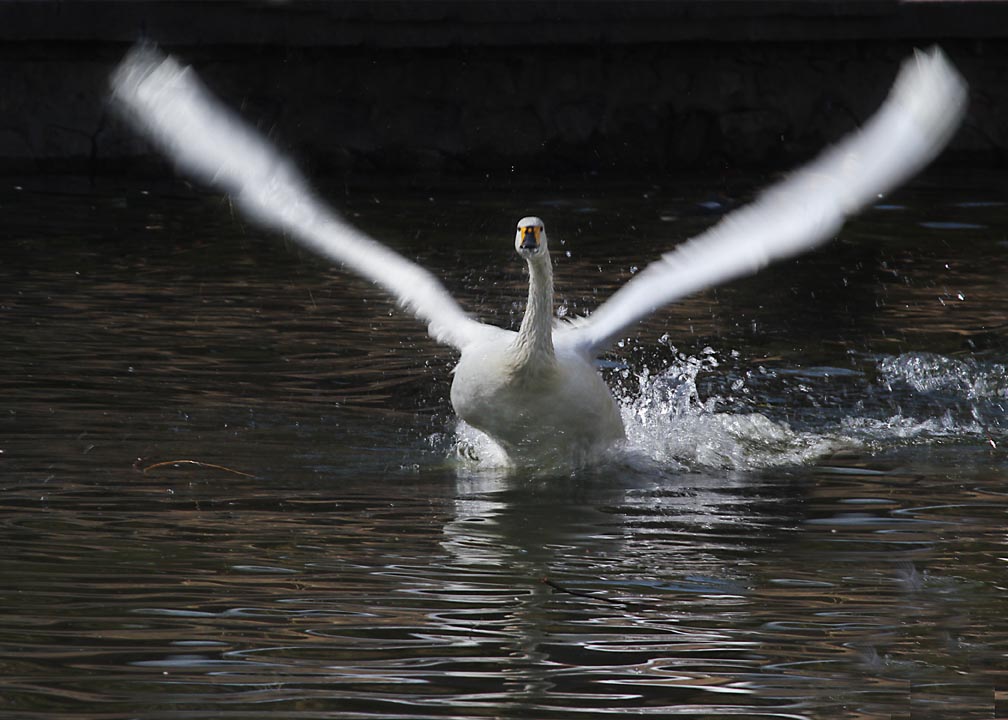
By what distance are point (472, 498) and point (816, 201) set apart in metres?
1.79

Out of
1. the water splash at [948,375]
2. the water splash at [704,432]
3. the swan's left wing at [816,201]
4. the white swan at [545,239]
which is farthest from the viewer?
the water splash at [948,375]

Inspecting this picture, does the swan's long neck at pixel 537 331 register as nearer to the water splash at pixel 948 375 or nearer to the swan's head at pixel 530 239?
the swan's head at pixel 530 239

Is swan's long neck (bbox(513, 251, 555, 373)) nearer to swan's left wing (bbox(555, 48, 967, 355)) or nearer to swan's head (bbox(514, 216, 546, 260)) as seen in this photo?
swan's head (bbox(514, 216, 546, 260))

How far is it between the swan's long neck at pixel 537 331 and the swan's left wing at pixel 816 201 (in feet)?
1.56

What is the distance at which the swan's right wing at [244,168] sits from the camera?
22.3 ft

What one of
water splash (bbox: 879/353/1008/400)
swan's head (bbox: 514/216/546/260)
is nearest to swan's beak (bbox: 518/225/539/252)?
swan's head (bbox: 514/216/546/260)

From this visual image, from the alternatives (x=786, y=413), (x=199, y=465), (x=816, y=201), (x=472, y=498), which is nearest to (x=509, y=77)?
(x=786, y=413)

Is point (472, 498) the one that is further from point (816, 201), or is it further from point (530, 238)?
point (816, 201)

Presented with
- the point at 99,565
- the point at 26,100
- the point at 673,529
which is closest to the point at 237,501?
the point at 99,565

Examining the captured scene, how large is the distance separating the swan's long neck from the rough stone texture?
6991mm

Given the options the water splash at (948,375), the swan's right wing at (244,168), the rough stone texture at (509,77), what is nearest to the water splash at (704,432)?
the water splash at (948,375)

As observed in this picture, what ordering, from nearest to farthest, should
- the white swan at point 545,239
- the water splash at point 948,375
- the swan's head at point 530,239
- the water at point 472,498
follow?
the water at point 472,498 < the swan's head at point 530,239 < the white swan at point 545,239 < the water splash at point 948,375

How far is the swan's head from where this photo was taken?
6.16m

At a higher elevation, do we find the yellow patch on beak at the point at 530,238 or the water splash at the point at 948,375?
the yellow patch on beak at the point at 530,238
